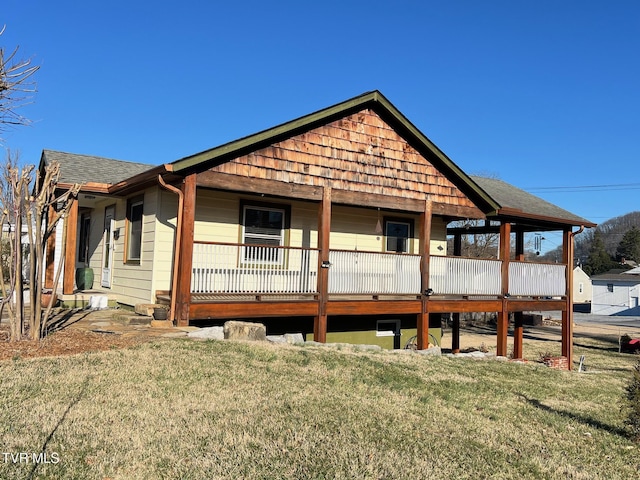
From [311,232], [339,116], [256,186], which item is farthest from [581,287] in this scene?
[256,186]

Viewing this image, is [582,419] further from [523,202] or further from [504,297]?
[523,202]

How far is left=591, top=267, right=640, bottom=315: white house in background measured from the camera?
51.4m

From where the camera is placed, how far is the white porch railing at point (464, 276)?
13.2 metres

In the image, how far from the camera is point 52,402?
194 inches

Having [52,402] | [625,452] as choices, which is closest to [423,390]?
[625,452]

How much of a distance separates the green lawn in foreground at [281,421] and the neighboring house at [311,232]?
276 centimetres

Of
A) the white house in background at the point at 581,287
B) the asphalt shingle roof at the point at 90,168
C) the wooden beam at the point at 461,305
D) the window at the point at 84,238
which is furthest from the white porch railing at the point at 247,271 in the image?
the white house in background at the point at 581,287

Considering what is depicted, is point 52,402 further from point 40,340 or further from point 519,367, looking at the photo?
point 519,367

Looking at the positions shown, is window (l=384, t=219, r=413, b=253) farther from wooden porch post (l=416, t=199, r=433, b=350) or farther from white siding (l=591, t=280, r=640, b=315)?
white siding (l=591, t=280, r=640, b=315)

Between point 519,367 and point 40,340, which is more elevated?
point 40,340

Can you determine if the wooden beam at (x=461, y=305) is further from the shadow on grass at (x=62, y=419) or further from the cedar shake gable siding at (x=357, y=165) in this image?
the shadow on grass at (x=62, y=419)

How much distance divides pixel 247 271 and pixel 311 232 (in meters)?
3.01

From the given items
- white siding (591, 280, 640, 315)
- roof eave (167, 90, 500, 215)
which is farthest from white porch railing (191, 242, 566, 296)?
white siding (591, 280, 640, 315)

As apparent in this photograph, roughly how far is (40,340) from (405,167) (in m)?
8.84
